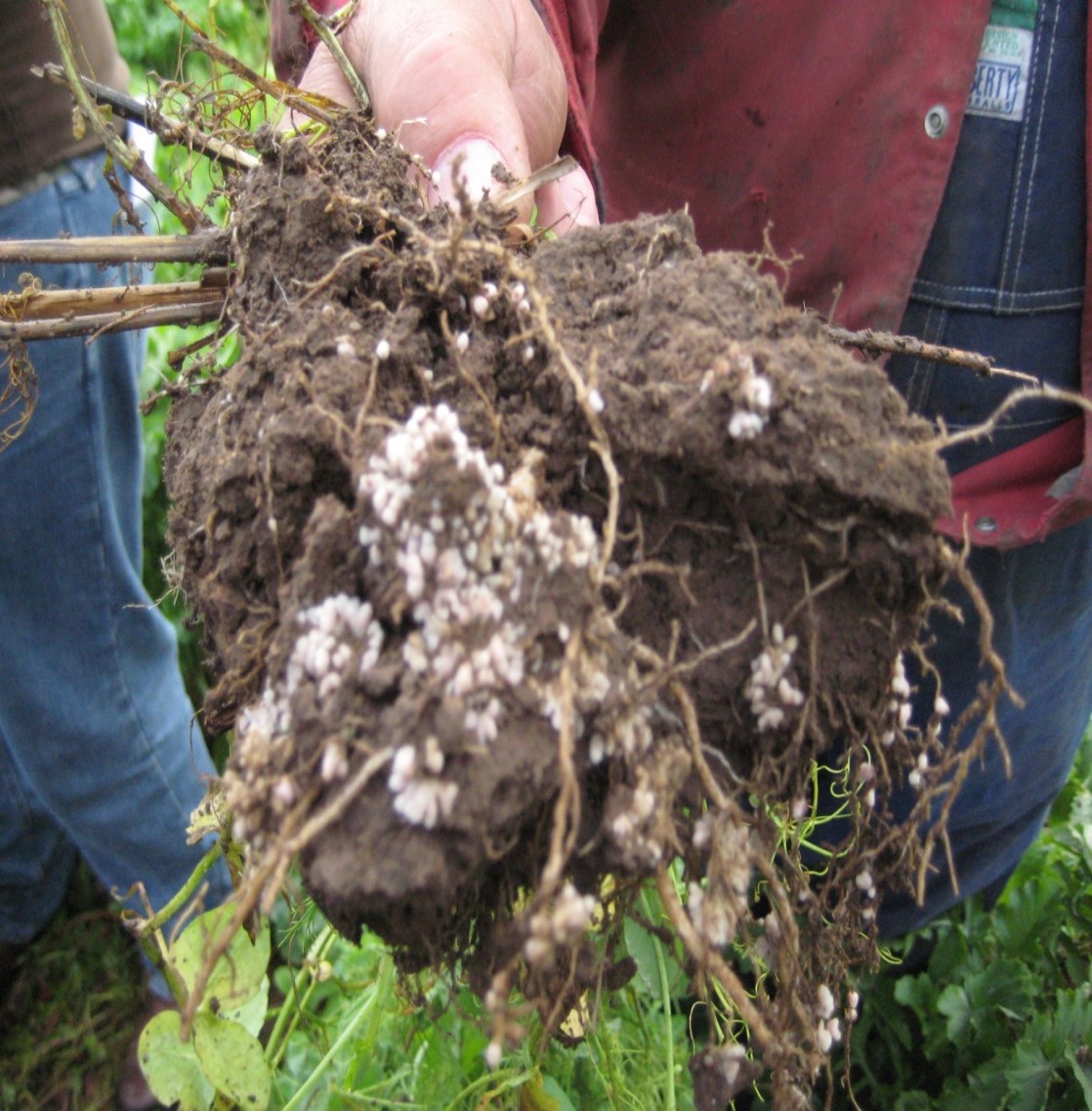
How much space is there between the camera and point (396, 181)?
0.87 m

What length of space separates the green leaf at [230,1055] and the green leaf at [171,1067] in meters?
0.09

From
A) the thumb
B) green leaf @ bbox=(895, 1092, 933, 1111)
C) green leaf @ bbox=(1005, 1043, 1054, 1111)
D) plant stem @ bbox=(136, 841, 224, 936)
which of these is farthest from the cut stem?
green leaf @ bbox=(895, 1092, 933, 1111)

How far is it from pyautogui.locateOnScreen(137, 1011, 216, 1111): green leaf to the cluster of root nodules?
0.42 metres

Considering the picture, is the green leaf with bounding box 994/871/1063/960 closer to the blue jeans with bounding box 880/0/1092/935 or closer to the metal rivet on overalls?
the blue jeans with bounding box 880/0/1092/935

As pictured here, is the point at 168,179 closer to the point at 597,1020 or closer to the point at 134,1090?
the point at 597,1020

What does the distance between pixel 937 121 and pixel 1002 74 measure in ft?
0.33

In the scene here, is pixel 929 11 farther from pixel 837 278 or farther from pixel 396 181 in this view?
pixel 396 181

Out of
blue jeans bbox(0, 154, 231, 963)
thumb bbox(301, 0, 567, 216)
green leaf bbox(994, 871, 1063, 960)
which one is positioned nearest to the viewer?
thumb bbox(301, 0, 567, 216)

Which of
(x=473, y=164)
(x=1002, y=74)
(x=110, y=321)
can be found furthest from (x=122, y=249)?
(x=1002, y=74)

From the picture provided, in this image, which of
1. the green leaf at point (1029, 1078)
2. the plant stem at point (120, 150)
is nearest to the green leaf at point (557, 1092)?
the green leaf at point (1029, 1078)

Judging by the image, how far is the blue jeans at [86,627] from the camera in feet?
4.78

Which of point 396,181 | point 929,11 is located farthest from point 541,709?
point 929,11

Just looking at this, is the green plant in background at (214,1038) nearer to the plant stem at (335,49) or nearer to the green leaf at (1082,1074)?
the plant stem at (335,49)

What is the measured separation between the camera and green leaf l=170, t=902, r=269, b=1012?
817 millimetres
